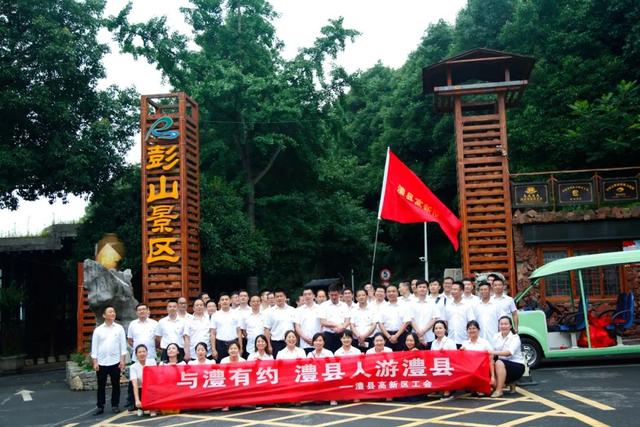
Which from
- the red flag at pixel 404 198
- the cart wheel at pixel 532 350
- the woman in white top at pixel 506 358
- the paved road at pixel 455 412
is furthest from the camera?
the red flag at pixel 404 198

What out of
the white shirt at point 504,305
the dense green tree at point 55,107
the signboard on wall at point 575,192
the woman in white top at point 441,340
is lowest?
the woman in white top at point 441,340

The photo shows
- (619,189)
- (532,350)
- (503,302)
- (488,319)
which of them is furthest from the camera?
(619,189)

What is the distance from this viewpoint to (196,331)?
9.86 metres

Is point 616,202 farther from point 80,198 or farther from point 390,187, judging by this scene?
point 80,198

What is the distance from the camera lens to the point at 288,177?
24250 millimetres

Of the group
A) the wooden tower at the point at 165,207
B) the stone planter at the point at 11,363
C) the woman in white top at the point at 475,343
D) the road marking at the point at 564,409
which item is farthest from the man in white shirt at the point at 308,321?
the stone planter at the point at 11,363

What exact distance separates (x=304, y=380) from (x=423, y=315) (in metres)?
2.17

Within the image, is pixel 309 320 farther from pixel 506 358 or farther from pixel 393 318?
pixel 506 358

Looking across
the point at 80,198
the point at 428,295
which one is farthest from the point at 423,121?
the point at 428,295

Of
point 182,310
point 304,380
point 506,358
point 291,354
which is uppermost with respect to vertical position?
point 182,310

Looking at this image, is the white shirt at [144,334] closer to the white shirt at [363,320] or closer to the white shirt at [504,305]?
the white shirt at [363,320]

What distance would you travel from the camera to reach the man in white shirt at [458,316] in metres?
9.66

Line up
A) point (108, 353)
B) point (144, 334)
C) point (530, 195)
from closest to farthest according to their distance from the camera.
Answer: point (108, 353) < point (144, 334) < point (530, 195)

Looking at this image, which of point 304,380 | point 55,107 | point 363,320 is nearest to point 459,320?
point 363,320
